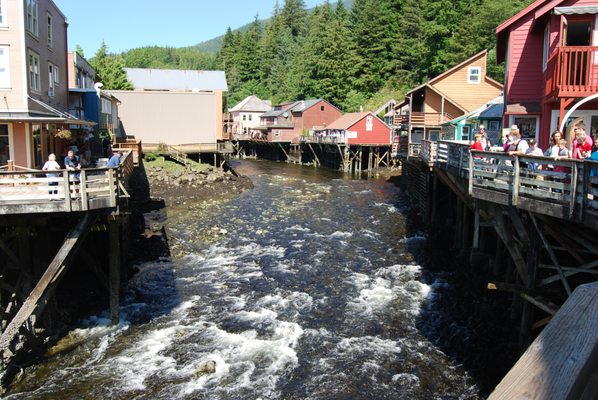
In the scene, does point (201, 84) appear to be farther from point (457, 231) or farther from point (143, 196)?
point (457, 231)

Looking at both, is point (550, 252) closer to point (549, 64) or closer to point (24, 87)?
point (549, 64)

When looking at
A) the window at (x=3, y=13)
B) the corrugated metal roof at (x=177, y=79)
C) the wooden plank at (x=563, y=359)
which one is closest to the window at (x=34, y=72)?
the window at (x=3, y=13)

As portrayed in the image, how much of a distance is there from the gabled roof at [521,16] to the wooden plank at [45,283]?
16.0 metres

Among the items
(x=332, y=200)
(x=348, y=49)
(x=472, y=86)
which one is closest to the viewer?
(x=332, y=200)

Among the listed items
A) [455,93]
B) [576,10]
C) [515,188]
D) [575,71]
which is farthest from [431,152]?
[455,93]

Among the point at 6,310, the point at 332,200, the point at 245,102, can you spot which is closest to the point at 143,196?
the point at 332,200

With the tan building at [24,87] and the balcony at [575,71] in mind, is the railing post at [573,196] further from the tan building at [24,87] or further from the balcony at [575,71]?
the tan building at [24,87]

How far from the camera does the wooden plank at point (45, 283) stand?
11539 mm

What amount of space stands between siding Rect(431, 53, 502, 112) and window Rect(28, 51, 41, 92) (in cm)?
3022

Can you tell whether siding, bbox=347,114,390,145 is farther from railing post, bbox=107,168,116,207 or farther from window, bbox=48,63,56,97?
railing post, bbox=107,168,116,207

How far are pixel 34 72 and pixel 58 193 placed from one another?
10044mm

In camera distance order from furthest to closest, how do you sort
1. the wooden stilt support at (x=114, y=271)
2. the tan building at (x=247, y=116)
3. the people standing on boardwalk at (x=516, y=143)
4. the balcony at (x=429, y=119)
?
the tan building at (x=247, y=116) < the balcony at (x=429, y=119) < the wooden stilt support at (x=114, y=271) < the people standing on boardwalk at (x=516, y=143)

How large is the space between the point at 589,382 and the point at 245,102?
102726mm

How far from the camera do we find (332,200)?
36969mm
